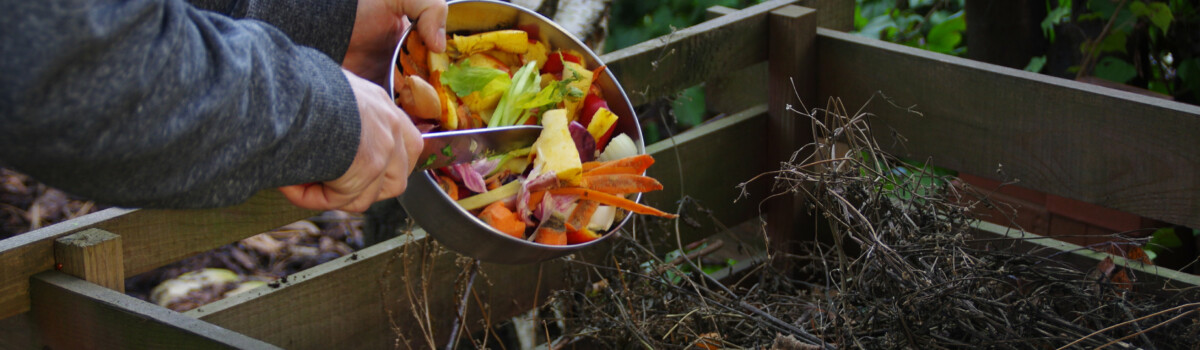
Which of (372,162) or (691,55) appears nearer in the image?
(372,162)

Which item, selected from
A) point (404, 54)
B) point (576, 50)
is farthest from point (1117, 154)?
point (404, 54)

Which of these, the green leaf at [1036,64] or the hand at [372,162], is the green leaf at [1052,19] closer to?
the green leaf at [1036,64]

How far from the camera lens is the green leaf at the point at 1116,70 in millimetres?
2732

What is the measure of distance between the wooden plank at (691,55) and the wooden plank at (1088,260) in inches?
24.6

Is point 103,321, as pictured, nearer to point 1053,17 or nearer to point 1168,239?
point 1168,239

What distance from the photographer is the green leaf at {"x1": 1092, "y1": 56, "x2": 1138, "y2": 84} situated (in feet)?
8.96

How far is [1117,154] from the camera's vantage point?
5.90ft

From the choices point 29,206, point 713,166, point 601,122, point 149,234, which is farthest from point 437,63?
point 29,206

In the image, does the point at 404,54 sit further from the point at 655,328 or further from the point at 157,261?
the point at 655,328

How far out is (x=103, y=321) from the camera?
4.37 feet

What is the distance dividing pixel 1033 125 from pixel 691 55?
0.69m

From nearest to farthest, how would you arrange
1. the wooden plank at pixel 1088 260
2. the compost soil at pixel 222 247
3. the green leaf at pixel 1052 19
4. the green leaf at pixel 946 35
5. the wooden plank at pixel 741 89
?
the wooden plank at pixel 1088 260, the compost soil at pixel 222 247, the wooden plank at pixel 741 89, the green leaf at pixel 1052 19, the green leaf at pixel 946 35

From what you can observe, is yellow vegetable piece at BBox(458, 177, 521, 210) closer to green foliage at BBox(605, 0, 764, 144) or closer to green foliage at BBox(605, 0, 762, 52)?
green foliage at BBox(605, 0, 764, 144)

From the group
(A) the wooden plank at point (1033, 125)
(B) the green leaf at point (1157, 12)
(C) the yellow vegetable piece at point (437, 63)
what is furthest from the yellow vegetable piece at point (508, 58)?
(B) the green leaf at point (1157, 12)
